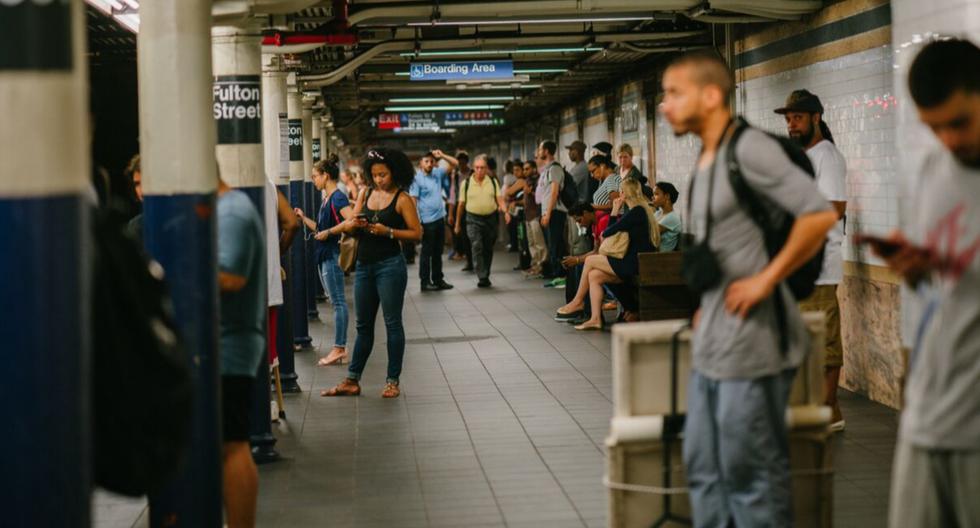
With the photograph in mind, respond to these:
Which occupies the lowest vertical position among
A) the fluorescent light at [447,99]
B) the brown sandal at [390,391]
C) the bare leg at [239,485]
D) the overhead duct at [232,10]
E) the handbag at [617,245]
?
the brown sandal at [390,391]

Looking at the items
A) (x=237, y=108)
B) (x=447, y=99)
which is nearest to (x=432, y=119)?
(x=447, y=99)

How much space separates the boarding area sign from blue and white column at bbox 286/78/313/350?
5.38ft

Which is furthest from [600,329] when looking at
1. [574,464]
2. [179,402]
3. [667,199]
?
[179,402]

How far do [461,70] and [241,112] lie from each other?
9765 millimetres

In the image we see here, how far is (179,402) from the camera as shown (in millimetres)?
3385

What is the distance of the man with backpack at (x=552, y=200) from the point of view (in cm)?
1691

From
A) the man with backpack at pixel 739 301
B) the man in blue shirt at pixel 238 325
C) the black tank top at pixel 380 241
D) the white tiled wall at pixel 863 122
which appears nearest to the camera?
the man with backpack at pixel 739 301

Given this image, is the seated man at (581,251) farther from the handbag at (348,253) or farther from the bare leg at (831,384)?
the bare leg at (831,384)

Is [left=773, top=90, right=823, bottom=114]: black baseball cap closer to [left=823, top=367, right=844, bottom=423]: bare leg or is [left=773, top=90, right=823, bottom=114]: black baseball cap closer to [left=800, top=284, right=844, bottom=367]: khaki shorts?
[left=800, top=284, right=844, bottom=367]: khaki shorts

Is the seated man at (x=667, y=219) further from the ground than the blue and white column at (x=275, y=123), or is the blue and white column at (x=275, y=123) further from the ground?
the blue and white column at (x=275, y=123)

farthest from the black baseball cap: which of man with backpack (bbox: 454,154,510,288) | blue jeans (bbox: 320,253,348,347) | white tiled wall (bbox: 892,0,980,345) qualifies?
man with backpack (bbox: 454,154,510,288)

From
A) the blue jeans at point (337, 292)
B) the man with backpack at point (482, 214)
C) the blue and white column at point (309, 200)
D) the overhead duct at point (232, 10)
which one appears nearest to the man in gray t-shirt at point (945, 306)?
the overhead duct at point (232, 10)

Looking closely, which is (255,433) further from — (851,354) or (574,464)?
(851,354)

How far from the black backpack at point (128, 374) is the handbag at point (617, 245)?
936cm
